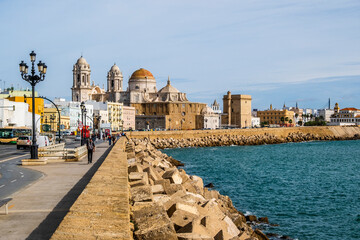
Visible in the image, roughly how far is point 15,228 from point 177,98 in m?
114

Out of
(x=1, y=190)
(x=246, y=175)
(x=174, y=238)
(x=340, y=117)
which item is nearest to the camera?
(x=174, y=238)

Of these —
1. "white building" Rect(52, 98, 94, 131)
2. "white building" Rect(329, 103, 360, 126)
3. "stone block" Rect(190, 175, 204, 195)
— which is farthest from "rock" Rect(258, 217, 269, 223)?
"white building" Rect(329, 103, 360, 126)

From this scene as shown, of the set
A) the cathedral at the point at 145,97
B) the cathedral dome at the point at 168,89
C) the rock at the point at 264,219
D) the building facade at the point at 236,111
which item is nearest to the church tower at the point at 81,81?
the cathedral at the point at 145,97

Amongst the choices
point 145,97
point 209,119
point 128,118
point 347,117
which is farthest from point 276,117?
point 128,118

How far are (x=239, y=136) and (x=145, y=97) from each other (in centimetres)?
4229

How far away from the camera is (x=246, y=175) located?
3334 cm

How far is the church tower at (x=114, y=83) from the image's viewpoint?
11762 centimetres

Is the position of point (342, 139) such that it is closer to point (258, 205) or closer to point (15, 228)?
point (258, 205)

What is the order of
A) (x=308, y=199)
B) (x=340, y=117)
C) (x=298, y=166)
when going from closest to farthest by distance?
1. (x=308, y=199)
2. (x=298, y=166)
3. (x=340, y=117)

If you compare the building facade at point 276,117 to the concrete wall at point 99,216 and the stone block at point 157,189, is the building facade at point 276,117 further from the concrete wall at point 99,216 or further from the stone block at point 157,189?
the concrete wall at point 99,216

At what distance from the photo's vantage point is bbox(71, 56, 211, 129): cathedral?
108 metres

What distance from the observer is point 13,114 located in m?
56.2

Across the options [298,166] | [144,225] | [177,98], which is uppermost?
[177,98]

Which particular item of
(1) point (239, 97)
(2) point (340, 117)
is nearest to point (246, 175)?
(1) point (239, 97)
